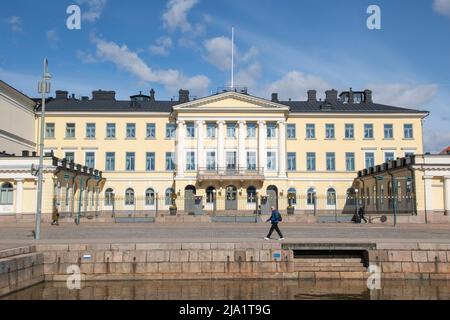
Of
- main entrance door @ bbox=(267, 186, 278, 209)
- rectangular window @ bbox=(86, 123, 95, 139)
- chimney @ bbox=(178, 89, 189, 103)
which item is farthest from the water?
chimney @ bbox=(178, 89, 189, 103)

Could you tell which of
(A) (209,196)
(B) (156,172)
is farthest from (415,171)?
(B) (156,172)

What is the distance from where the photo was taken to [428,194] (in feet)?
121

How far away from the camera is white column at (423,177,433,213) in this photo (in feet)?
121

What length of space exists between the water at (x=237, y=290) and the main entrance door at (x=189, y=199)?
3489cm

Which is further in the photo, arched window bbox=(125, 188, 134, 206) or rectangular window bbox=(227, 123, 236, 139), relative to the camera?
rectangular window bbox=(227, 123, 236, 139)

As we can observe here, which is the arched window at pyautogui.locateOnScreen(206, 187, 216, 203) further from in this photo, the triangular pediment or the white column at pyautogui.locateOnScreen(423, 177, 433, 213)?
the white column at pyautogui.locateOnScreen(423, 177, 433, 213)

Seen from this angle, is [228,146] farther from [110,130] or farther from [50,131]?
[50,131]

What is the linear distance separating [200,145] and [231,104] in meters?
5.73

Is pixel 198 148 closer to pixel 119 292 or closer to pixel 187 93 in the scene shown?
pixel 187 93

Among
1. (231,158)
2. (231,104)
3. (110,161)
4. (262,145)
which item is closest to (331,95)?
(262,145)

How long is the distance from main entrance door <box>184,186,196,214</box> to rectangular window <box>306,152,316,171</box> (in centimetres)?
1313

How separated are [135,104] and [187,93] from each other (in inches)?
269
